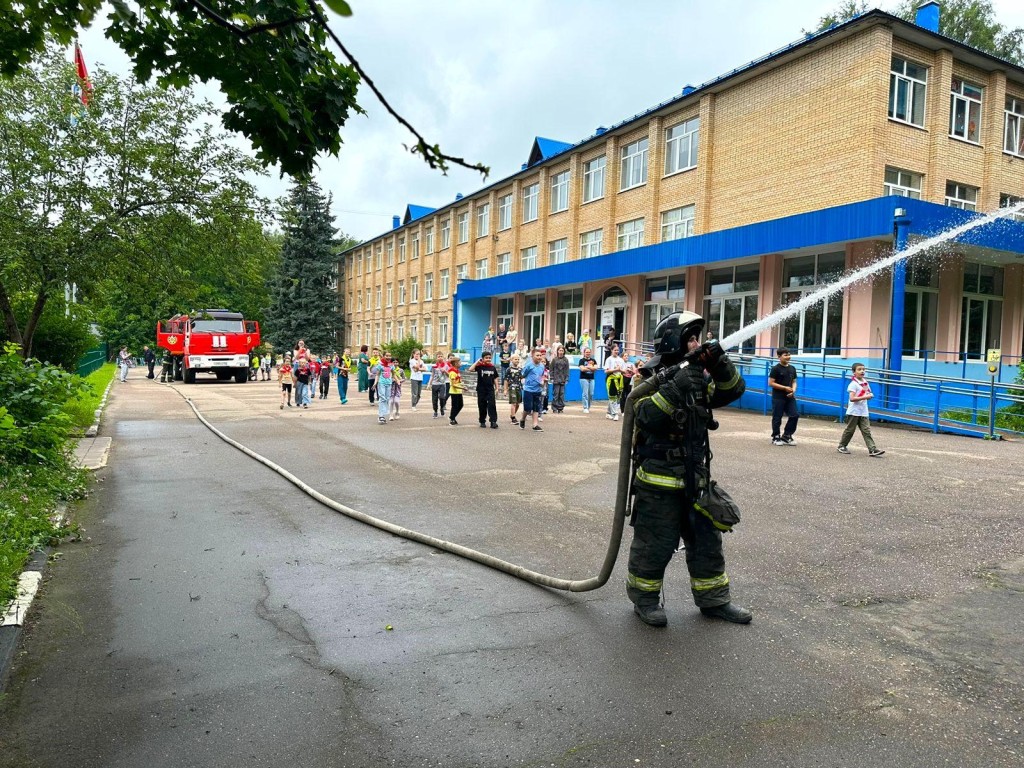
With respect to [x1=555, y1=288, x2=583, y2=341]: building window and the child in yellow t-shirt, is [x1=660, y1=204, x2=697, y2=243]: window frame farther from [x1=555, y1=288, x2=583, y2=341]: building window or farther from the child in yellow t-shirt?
the child in yellow t-shirt

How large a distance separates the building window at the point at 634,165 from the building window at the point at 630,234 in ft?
4.73

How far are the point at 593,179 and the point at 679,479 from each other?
28572 millimetres

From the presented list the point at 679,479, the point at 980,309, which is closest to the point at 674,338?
the point at 679,479

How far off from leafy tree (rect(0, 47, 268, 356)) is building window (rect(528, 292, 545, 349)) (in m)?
21.6

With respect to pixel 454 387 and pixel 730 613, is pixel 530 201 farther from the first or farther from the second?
pixel 730 613

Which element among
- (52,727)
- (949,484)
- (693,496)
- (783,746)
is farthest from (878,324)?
(52,727)

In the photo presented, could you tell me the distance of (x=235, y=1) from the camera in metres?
3.86

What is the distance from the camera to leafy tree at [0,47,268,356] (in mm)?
11633

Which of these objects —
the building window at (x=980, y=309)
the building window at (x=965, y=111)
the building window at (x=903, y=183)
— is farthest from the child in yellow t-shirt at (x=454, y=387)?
the building window at (x=965, y=111)

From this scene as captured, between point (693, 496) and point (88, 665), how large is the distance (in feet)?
11.0

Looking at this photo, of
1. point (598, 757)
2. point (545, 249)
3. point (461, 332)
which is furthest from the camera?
point (461, 332)

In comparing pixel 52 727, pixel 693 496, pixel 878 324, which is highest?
pixel 878 324

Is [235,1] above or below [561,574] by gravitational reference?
above

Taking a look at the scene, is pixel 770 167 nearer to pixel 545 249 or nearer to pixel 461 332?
pixel 545 249
